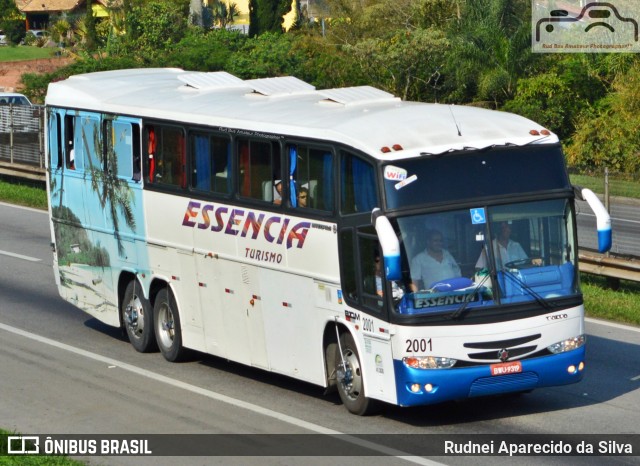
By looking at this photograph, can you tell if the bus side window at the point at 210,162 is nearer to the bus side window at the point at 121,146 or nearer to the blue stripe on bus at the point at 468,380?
the bus side window at the point at 121,146

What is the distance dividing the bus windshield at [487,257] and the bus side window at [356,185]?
19.5 inches

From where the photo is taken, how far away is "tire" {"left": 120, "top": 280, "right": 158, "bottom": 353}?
16.2 m

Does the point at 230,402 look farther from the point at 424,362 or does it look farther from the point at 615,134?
the point at 615,134

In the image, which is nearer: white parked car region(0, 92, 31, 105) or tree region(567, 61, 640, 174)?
tree region(567, 61, 640, 174)

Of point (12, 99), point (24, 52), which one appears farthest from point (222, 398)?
point (24, 52)

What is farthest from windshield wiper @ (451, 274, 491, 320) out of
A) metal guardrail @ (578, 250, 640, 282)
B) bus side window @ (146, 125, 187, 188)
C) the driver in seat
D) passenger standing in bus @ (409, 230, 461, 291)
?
metal guardrail @ (578, 250, 640, 282)

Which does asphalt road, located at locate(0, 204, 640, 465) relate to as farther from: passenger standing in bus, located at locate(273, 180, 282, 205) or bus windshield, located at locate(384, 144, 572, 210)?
bus windshield, located at locate(384, 144, 572, 210)

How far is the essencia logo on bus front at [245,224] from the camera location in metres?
13.2

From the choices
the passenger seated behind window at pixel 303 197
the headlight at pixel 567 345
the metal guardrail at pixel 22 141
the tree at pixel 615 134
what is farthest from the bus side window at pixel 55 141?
the tree at pixel 615 134

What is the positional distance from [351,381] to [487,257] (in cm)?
195

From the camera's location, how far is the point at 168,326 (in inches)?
625

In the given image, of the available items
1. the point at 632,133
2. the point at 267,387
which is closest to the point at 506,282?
the point at 267,387

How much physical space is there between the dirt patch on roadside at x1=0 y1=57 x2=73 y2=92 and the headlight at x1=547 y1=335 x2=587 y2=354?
217 ft

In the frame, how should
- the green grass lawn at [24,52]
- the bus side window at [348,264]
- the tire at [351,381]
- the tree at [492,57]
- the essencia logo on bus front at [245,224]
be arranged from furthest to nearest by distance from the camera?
the green grass lawn at [24,52]
the tree at [492,57]
the essencia logo on bus front at [245,224]
the tire at [351,381]
the bus side window at [348,264]
